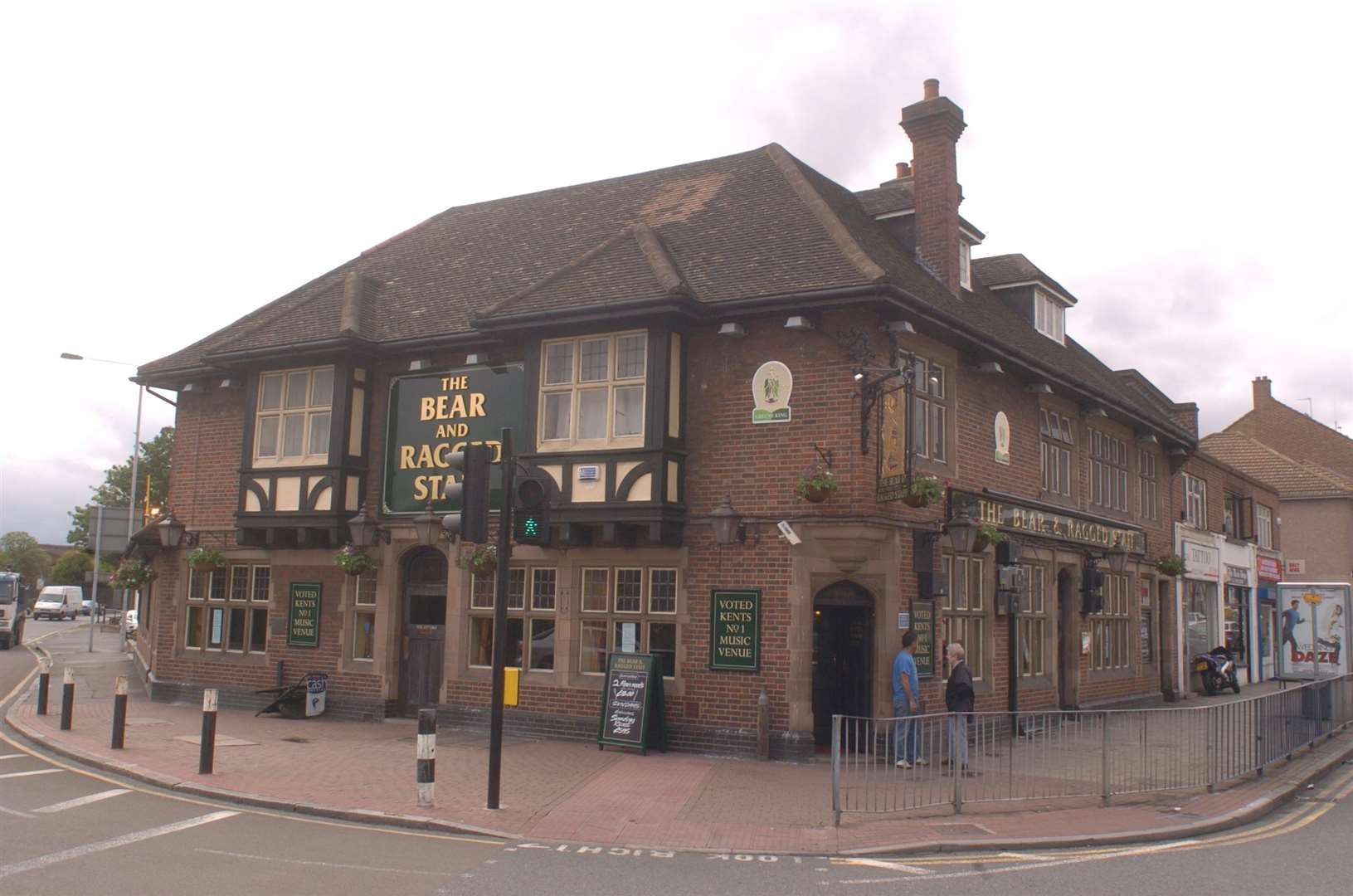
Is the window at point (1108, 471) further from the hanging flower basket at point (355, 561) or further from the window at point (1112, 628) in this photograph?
the hanging flower basket at point (355, 561)

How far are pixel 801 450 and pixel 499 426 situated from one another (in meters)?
5.30

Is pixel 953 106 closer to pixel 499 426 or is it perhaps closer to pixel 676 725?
pixel 499 426

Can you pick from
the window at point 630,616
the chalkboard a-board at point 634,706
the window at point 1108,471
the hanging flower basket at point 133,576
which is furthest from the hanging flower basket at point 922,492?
the hanging flower basket at point 133,576

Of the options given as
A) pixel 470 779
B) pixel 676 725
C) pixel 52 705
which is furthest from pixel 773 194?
pixel 52 705

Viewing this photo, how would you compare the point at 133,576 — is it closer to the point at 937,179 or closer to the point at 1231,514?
the point at 937,179

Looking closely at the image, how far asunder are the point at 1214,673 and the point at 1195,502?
4796 mm

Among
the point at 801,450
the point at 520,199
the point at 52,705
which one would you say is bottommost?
the point at 52,705

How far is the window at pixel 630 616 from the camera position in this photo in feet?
52.0

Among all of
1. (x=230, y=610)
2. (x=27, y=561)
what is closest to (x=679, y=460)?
(x=230, y=610)

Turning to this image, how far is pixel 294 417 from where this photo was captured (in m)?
19.1

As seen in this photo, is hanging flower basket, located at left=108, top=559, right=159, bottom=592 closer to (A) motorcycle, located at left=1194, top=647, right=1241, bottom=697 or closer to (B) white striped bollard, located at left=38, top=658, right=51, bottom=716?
(B) white striped bollard, located at left=38, top=658, right=51, bottom=716

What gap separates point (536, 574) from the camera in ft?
56.3

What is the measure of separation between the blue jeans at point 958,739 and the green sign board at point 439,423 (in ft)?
27.9

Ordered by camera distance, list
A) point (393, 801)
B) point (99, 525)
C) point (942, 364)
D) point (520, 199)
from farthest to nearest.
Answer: point (99, 525) → point (520, 199) → point (942, 364) → point (393, 801)
